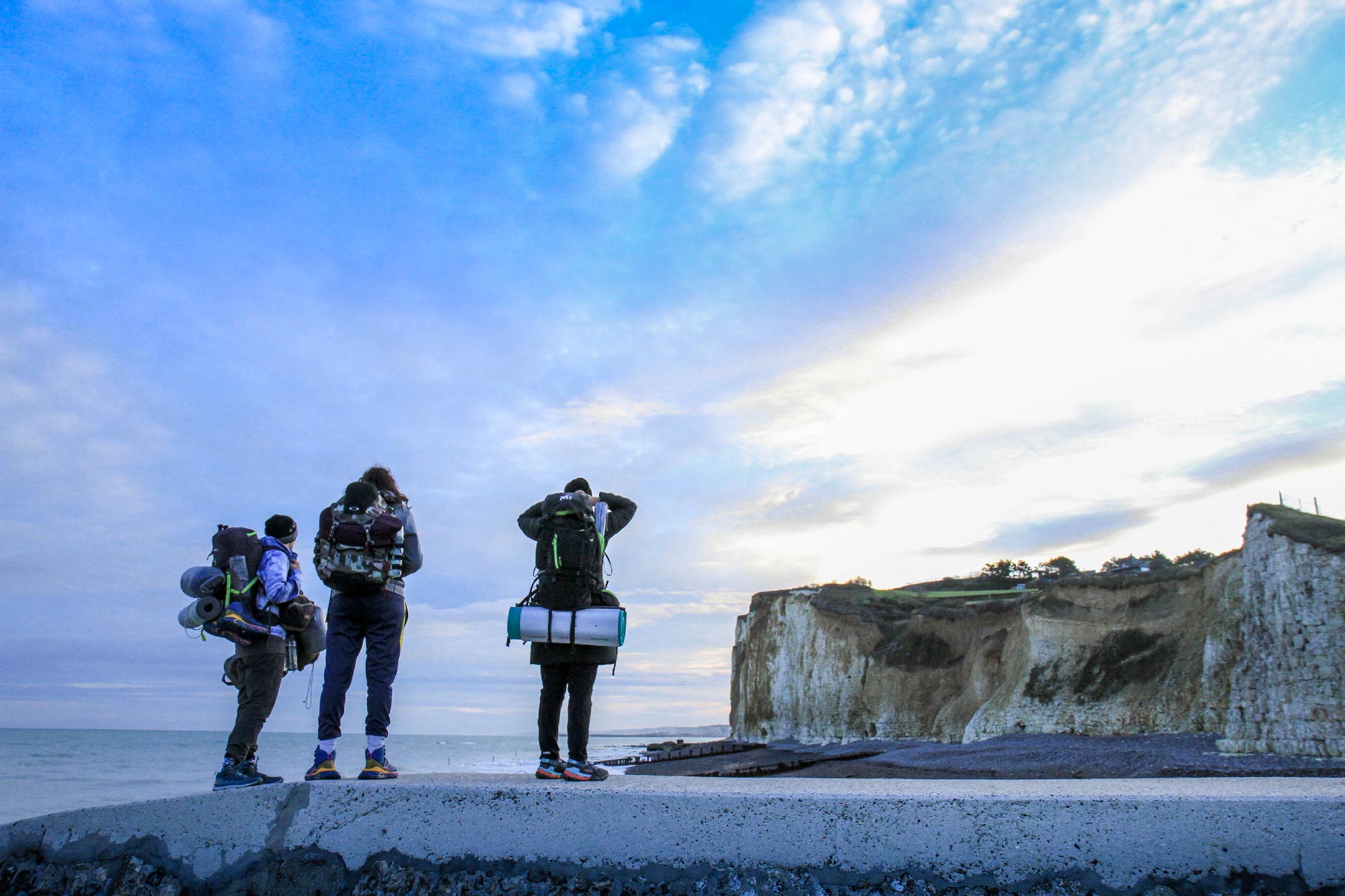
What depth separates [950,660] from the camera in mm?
41188

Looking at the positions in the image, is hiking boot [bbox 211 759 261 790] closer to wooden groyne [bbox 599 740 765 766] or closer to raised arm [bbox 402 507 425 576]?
raised arm [bbox 402 507 425 576]

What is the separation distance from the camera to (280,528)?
A: 4750mm

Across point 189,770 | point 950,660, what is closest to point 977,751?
point 950,660

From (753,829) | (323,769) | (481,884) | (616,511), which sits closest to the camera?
(753,829)

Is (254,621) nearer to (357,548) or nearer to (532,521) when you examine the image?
(357,548)

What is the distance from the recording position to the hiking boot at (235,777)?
4.07 m

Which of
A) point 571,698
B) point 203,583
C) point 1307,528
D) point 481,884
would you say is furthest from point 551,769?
point 1307,528

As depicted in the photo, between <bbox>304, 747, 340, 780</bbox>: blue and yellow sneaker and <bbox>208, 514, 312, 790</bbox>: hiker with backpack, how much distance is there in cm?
42

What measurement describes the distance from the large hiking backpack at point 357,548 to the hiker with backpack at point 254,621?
0.41m

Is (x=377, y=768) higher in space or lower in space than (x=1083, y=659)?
lower

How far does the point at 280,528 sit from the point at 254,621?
2.00ft

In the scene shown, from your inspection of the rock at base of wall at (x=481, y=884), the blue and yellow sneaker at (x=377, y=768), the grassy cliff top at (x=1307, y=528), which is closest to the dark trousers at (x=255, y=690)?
the blue and yellow sneaker at (x=377, y=768)

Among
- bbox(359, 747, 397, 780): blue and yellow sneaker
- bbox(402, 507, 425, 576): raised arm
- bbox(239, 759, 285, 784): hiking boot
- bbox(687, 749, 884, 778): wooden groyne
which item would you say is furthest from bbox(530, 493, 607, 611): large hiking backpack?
bbox(687, 749, 884, 778): wooden groyne

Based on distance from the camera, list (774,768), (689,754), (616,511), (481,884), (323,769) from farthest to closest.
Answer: (689,754) < (774,768) < (616,511) < (323,769) < (481,884)
